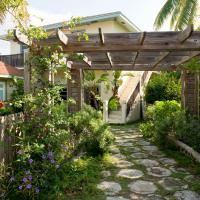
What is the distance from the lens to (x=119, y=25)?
56.0 feet

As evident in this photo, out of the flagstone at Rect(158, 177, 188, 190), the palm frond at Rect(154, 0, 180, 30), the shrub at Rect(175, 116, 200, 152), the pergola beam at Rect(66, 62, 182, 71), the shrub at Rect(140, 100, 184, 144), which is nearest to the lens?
the flagstone at Rect(158, 177, 188, 190)

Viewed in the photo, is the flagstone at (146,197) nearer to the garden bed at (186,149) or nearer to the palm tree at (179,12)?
the garden bed at (186,149)

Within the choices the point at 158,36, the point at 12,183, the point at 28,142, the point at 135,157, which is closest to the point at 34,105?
the point at 28,142

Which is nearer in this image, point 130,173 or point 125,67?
point 130,173

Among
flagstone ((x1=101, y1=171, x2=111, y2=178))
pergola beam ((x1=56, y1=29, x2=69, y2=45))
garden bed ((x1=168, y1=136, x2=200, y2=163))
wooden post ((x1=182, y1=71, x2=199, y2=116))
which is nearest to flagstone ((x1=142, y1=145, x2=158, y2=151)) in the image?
garden bed ((x1=168, y1=136, x2=200, y2=163))

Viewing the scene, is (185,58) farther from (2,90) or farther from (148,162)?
(2,90)

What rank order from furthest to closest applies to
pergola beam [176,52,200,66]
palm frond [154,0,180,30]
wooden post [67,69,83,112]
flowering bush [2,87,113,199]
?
palm frond [154,0,180,30]
wooden post [67,69,83,112]
pergola beam [176,52,200,66]
flowering bush [2,87,113,199]

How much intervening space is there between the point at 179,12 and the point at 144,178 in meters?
14.0

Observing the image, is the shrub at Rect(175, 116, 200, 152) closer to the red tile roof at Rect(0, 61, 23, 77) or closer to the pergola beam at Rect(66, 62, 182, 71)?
the pergola beam at Rect(66, 62, 182, 71)

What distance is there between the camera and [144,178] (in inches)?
218

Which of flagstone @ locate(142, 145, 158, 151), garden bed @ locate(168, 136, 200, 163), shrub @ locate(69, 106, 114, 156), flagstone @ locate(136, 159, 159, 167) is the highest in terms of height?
shrub @ locate(69, 106, 114, 156)

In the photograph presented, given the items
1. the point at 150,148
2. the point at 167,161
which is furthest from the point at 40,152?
the point at 150,148

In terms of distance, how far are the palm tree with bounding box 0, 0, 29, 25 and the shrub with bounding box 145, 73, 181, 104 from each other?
10.1m

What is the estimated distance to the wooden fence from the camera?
4.42 meters
